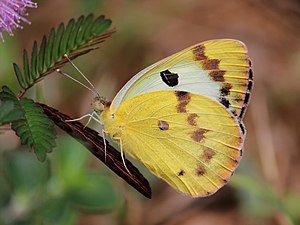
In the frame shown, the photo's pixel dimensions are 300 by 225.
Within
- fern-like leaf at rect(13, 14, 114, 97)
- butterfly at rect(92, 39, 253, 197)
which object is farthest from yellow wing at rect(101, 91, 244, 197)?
fern-like leaf at rect(13, 14, 114, 97)

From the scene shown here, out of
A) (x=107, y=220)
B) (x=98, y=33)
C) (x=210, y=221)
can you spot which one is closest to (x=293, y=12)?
(x=210, y=221)

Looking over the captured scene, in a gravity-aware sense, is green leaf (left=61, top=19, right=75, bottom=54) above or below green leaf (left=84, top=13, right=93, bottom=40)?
above

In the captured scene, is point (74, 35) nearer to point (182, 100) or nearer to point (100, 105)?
point (100, 105)

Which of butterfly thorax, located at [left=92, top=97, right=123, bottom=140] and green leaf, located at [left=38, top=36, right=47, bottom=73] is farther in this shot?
butterfly thorax, located at [left=92, top=97, right=123, bottom=140]

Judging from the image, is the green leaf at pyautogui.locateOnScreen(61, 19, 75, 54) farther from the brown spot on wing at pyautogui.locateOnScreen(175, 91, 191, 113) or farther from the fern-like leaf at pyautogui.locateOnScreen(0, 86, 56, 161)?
the brown spot on wing at pyautogui.locateOnScreen(175, 91, 191, 113)

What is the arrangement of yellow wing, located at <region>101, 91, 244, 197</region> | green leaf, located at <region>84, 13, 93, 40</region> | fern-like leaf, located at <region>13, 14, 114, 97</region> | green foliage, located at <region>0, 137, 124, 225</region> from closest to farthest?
fern-like leaf, located at <region>13, 14, 114, 97</region>
green leaf, located at <region>84, 13, 93, 40</region>
yellow wing, located at <region>101, 91, 244, 197</region>
green foliage, located at <region>0, 137, 124, 225</region>

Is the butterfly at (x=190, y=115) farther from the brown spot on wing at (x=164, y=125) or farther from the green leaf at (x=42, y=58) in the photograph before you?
the green leaf at (x=42, y=58)
